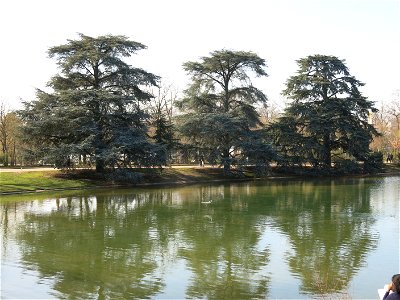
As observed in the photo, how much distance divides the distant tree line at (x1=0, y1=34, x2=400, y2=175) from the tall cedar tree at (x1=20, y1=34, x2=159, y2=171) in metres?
0.07

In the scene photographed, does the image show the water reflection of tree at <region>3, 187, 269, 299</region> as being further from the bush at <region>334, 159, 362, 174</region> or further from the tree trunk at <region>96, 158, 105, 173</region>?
the bush at <region>334, 159, 362, 174</region>

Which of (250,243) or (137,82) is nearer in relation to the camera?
(250,243)

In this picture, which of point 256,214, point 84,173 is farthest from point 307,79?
point 256,214

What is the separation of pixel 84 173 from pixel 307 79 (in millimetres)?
22696

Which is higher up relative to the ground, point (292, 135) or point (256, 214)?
point (292, 135)

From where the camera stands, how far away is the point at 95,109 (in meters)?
33.7

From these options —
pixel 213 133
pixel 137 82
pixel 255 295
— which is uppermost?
pixel 137 82

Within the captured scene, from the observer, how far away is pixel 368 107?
1789 inches

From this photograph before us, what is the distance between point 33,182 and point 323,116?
26.4 metres

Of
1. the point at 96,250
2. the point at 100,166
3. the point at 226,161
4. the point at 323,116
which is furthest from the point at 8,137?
the point at 96,250

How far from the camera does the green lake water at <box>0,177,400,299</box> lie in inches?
392

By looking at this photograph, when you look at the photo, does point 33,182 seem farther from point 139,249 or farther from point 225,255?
point 225,255

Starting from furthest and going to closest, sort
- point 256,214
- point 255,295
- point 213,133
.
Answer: point 213,133 → point 256,214 → point 255,295

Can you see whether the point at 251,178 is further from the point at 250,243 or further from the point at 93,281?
the point at 93,281
